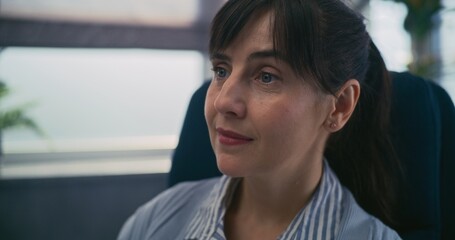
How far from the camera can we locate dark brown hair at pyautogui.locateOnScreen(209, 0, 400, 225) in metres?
0.72

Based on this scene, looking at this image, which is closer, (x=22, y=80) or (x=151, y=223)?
(x=151, y=223)

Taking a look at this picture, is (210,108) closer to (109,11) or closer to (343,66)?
(343,66)

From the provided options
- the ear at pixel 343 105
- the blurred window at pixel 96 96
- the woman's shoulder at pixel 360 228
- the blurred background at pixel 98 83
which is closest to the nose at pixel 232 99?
the ear at pixel 343 105

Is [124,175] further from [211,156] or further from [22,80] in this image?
[211,156]

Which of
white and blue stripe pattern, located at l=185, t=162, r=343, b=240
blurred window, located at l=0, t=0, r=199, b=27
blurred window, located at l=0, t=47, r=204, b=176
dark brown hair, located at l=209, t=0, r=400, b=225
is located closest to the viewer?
dark brown hair, located at l=209, t=0, r=400, b=225

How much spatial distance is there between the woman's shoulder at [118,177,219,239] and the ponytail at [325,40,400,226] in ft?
1.20

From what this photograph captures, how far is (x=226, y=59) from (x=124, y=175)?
1377 millimetres

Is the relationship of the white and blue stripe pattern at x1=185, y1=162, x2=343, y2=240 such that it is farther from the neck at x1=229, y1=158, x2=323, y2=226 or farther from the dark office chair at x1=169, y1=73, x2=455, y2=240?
the dark office chair at x1=169, y1=73, x2=455, y2=240

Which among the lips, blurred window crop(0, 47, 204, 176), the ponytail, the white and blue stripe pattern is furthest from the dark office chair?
blurred window crop(0, 47, 204, 176)

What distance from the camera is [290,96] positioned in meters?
0.74

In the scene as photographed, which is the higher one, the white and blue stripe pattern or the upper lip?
the upper lip

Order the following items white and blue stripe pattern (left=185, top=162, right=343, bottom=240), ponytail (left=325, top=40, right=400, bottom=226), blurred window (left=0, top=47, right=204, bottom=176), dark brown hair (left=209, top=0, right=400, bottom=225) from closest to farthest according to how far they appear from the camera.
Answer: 1. dark brown hair (left=209, top=0, right=400, bottom=225)
2. white and blue stripe pattern (left=185, top=162, right=343, bottom=240)
3. ponytail (left=325, top=40, right=400, bottom=226)
4. blurred window (left=0, top=47, right=204, bottom=176)

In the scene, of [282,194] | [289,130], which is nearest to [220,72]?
[289,130]

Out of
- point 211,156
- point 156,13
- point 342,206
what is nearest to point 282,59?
point 342,206
